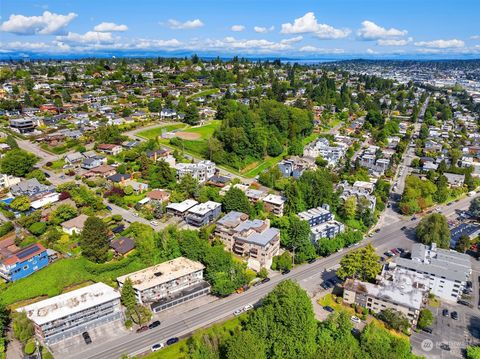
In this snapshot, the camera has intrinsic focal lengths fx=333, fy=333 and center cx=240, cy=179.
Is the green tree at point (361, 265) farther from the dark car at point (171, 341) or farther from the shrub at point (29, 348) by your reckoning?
the shrub at point (29, 348)

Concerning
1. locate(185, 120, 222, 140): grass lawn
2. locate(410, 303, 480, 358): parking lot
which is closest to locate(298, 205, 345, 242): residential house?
locate(410, 303, 480, 358): parking lot

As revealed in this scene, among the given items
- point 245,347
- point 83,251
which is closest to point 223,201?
point 83,251

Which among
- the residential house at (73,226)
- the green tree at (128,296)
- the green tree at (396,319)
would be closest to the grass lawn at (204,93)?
the residential house at (73,226)

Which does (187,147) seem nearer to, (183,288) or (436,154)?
(183,288)

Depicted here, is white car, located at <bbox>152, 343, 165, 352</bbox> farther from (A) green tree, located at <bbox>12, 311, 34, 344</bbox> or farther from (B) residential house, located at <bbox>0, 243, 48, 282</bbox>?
(B) residential house, located at <bbox>0, 243, 48, 282</bbox>

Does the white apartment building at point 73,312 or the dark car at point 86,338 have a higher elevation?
the white apartment building at point 73,312
